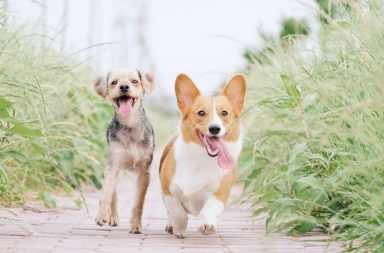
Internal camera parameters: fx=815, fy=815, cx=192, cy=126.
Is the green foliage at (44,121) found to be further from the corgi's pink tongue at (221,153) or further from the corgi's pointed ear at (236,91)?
the corgi's pointed ear at (236,91)

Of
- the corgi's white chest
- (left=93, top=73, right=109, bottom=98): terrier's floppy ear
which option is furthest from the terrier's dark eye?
(left=93, top=73, right=109, bottom=98): terrier's floppy ear

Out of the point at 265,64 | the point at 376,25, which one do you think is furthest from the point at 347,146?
the point at 265,64

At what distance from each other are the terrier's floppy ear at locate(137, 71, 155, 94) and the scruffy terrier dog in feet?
0.15

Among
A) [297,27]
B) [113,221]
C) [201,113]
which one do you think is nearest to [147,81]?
[113,221]

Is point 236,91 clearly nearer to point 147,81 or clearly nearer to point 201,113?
point 201,113

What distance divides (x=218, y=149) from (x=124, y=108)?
118cm

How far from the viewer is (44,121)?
5895 mm

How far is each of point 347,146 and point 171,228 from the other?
4.57ft

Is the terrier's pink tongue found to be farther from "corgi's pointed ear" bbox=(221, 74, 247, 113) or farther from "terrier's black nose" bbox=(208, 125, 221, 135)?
"terrier's black nose" bbox=(208, 125, 221, 135)

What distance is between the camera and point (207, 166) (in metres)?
5.29

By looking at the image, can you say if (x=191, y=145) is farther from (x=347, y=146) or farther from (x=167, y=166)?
(x=347, y=146)

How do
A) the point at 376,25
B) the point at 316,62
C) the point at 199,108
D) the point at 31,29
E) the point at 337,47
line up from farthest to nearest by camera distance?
the point at 31,29 → the point at 316,62 → the point at 337,47 → the point at 199,108 → the point at 376,25

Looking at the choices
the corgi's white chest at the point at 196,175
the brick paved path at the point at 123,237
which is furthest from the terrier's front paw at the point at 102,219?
the corgi's white chest at the point at 196,175

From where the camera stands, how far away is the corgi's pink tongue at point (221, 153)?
205 inches
